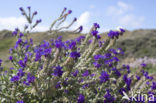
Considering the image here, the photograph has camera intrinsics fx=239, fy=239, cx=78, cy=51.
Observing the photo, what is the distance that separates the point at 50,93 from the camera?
3131 millimetres

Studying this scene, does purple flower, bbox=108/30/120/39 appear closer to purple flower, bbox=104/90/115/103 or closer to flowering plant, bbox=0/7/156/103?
flowering plant, bbox=0/7/156/103

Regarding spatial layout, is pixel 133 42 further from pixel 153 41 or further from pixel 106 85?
pixel 106 85

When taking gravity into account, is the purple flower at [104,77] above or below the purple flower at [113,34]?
below

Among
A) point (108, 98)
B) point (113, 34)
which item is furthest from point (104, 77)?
point (113, 34)

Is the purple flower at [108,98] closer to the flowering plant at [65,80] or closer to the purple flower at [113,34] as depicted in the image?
the flowering plant at [65,80]

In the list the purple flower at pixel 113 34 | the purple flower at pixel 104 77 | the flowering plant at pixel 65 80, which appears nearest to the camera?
the flowering plant at pixel 65 80

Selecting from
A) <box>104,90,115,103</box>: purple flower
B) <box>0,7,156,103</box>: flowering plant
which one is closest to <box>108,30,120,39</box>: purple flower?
<box>0,7,156,103</box>: flowering plant

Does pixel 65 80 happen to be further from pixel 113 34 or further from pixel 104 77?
pixel 113 34

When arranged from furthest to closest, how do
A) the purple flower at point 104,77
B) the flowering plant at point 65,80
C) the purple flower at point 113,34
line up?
the purple flower at point 104,77, the purple flower at point 113,34, the flowering plant at point 65,80

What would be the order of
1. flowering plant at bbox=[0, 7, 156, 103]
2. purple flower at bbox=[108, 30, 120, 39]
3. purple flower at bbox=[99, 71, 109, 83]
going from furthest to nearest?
1. purple flower at bbox=[99, 71, 109, 83]
2. purple flower at bbox=[108, 30, 120, 39]
3. flowering plant at bbox=[0, 7, 156, 103]

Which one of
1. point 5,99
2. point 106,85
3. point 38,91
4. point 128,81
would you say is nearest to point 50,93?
point 38,91

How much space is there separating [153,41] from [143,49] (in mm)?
1154

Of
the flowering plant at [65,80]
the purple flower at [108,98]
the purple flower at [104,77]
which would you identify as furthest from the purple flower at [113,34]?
the purple flower at [108,98]

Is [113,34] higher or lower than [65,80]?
higher
